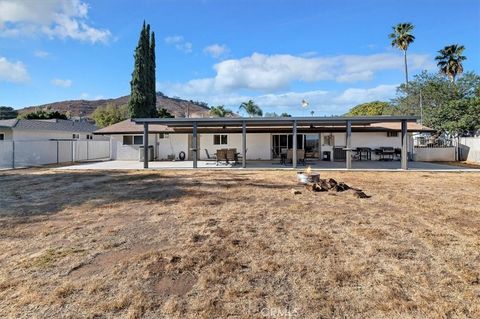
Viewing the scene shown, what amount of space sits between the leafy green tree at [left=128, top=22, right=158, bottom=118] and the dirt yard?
28634 mm

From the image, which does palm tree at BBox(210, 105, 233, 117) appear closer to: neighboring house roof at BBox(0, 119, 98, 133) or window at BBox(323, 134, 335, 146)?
neighboring house roof at BBox(0, 119, 98, 133)

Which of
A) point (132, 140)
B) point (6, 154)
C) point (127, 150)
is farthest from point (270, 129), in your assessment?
point (6, 154)

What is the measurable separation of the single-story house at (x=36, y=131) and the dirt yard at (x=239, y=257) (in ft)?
60.9

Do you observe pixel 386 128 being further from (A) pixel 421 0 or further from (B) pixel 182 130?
(B) pixel 182 130

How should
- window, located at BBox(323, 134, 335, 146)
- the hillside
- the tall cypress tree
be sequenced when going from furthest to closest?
the hillside
the tall cypress tree
window, located at BBox(323, 134, 335, 146)

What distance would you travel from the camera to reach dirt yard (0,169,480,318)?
3012 millimetres

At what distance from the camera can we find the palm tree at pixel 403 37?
113ft

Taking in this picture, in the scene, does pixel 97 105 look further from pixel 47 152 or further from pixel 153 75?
pixel 47 152

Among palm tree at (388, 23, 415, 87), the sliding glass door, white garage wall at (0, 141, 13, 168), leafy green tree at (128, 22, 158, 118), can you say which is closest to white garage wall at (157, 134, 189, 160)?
the sliding glass door

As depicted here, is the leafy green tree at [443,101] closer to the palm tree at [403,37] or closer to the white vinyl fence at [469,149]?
the white vinyl fence at [469,149]

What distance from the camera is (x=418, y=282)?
3.49m

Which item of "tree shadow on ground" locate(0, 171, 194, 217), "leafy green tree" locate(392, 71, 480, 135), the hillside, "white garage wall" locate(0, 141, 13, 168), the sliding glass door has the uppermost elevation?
the hillside

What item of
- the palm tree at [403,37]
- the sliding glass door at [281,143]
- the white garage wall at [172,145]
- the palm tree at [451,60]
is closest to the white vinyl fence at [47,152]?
the white garage wall at [172,145]

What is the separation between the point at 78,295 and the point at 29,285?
0.65 metres
